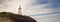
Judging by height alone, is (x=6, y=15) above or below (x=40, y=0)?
below

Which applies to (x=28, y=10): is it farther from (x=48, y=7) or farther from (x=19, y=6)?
(x=48, y=7)

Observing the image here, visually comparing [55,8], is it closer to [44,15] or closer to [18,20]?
[44,15]

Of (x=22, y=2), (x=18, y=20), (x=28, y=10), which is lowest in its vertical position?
(x=18, y=20)

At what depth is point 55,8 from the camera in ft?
5.13

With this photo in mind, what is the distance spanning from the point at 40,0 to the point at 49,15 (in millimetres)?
232

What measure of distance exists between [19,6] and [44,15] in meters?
0.35

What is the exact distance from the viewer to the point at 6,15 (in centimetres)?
116

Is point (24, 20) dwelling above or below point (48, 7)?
below

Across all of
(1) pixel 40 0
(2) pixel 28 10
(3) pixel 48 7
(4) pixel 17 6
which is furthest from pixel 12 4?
(3) pixel 48 7

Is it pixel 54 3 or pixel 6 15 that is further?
pixel 54 3

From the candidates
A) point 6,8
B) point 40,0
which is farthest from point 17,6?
point 40,0

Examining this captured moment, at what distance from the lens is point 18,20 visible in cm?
118

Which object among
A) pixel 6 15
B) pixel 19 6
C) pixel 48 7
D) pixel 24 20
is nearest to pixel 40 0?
pixel 48 7

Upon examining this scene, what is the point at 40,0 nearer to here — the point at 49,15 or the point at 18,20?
the point at 49,15
